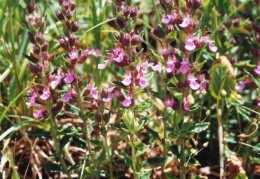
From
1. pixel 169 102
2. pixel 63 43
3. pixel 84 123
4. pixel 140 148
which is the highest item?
pixel 63 43

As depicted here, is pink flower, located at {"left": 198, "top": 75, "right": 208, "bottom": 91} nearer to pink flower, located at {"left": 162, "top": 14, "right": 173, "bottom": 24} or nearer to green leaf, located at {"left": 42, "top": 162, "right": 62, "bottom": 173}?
pink flower, located at {"left": 162, "top": 14, "right": 173, "bottom": 24}

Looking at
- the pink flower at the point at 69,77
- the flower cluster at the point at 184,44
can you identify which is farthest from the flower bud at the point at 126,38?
the pink flower at the point at 69,77

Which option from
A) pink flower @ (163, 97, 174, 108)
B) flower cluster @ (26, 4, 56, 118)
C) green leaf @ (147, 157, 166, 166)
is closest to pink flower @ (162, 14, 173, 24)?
pink flower @ (163, 97, 174, 108)

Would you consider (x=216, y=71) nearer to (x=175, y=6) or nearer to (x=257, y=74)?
(x=257, y=74)

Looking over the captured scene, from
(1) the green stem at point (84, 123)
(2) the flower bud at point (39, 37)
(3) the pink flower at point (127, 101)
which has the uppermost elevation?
(2) the flower bud at point (39, 37)

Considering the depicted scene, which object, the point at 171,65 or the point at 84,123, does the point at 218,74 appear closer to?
the point at 171,65

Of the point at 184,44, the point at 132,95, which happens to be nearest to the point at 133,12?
the point at 184,44

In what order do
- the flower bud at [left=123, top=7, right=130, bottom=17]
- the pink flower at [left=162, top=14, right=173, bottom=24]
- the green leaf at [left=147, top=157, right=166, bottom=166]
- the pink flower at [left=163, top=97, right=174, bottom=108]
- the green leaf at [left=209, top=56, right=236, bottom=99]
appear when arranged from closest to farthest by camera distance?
the flower bud at [left=123, top=7, right=130, bottom=17]
the pink flower at [left=162, top=14, right=173, bottom=24]
the pink flower at [left=163, top=97, right=174, bottom=108]
the green leaf at [left=147, top=157, right=166, bottom=166]
the green leaf at [left=209, top=56, right=236, bottom=99]

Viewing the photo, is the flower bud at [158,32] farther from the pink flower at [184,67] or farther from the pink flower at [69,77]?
the pink flower at [69,77]

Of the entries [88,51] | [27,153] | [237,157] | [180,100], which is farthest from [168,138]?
[27,153]
